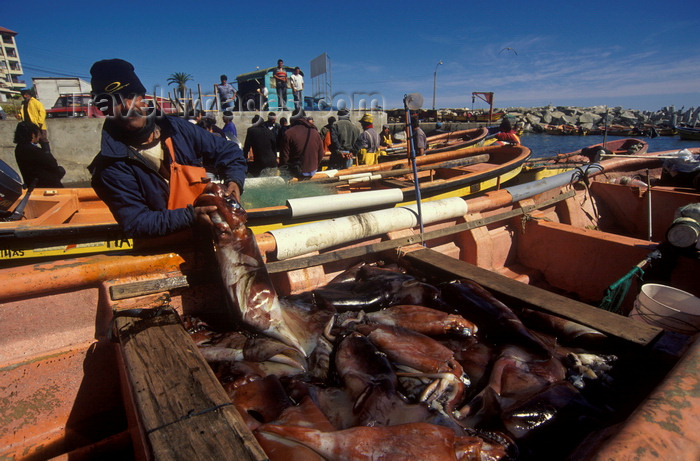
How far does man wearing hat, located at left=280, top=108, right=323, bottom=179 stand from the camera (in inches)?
333

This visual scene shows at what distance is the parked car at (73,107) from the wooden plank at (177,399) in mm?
18564

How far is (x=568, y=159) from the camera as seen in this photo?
11398mm

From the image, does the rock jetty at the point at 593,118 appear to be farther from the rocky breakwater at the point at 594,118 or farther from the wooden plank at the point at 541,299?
the wooden plank at the point at 541,299

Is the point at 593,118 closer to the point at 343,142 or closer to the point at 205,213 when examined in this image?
the point at 343,142

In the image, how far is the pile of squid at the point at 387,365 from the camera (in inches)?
68.2

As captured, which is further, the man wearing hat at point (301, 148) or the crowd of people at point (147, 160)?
the man wearing hat at point (301, 148)

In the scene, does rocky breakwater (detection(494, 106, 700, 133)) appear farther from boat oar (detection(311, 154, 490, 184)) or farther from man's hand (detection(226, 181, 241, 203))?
man's hand (detection(226, 181, 241, 203))

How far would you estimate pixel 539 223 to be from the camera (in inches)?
207

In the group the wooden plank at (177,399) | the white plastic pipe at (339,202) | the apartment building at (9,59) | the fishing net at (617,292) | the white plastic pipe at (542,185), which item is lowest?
the fishing net at (617,292)

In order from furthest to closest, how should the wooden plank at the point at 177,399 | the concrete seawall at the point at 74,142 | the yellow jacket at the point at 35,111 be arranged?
the concrete seawall at the point at 74,142
the yellow jacket at the point at 35,111
the wooden plank at the point at 177,399

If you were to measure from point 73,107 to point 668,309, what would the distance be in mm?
22676

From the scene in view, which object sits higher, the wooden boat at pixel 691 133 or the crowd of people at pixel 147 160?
the crowd of people at pixel 147 160

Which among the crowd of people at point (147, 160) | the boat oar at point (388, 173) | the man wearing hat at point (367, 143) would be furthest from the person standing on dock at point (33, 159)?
the man wearing hat at point (367, 143)

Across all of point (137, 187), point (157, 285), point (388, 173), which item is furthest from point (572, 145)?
point (157, 285)
